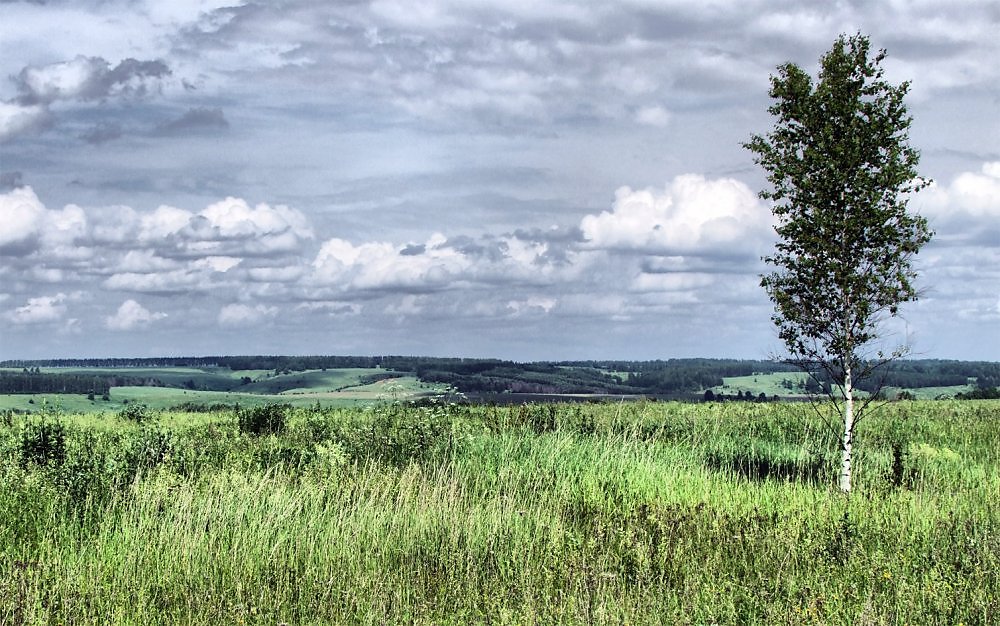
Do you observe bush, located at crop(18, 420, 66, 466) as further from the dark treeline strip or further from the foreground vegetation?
the dark treeline strip

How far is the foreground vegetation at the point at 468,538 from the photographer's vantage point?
689cm

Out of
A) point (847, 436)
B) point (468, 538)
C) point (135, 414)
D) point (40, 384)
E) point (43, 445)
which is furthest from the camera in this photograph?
point (40, 384)

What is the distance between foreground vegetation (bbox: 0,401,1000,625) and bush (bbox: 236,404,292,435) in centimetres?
707

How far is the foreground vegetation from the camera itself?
22.6 ft

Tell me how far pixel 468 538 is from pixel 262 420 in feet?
55.4

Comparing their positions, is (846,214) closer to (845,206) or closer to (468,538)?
(845,206)

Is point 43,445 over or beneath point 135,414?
over

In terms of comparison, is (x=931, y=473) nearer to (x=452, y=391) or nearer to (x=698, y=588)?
(x=452, y=391)

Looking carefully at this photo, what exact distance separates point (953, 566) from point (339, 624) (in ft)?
18.3

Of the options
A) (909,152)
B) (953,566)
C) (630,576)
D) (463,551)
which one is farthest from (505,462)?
(909,152)

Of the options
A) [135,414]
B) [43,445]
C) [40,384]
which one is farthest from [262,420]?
[40,384]

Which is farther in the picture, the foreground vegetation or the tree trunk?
the tree trunk

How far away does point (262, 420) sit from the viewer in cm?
2448

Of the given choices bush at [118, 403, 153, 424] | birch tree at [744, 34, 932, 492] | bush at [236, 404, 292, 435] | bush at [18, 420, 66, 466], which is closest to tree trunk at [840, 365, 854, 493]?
birch tree at [744, 34, 932, 492]
